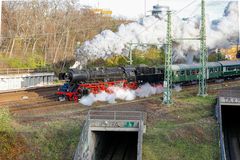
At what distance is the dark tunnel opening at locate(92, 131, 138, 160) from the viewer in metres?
26.2

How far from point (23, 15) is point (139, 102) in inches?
1566

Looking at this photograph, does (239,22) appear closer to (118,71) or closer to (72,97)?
(118,71)

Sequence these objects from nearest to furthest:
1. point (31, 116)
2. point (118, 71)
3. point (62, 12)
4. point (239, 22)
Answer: point (31, 116) → point (118, 71) → point (239, 22) → point (62, 12)

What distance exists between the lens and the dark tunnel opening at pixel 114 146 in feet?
86.0

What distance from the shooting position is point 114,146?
95.2ft

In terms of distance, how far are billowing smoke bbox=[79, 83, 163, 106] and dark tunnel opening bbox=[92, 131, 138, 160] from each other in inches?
173

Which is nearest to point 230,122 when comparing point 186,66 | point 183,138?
point 186,66

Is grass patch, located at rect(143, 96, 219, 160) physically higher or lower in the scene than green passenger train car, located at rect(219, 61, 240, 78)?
lower

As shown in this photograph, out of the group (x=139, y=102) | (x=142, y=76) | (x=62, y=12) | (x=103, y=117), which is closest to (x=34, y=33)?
(x=62, y=12)

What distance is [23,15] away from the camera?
2630 inches

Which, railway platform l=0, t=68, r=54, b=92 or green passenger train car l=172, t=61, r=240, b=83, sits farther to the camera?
railway platform l=0, t=68, r=54, b=92

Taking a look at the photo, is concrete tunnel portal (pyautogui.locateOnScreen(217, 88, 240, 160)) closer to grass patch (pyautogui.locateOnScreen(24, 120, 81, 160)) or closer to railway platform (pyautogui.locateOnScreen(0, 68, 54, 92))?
grass patch (pyautogui.locateOnScreen(24, 120, 81, 160))

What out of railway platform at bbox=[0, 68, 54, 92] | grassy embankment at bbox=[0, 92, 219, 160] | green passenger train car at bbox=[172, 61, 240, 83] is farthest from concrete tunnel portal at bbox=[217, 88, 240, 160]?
railway platform at bbox=[0, 68, 54, 92]

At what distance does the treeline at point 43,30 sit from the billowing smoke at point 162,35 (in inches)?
491
